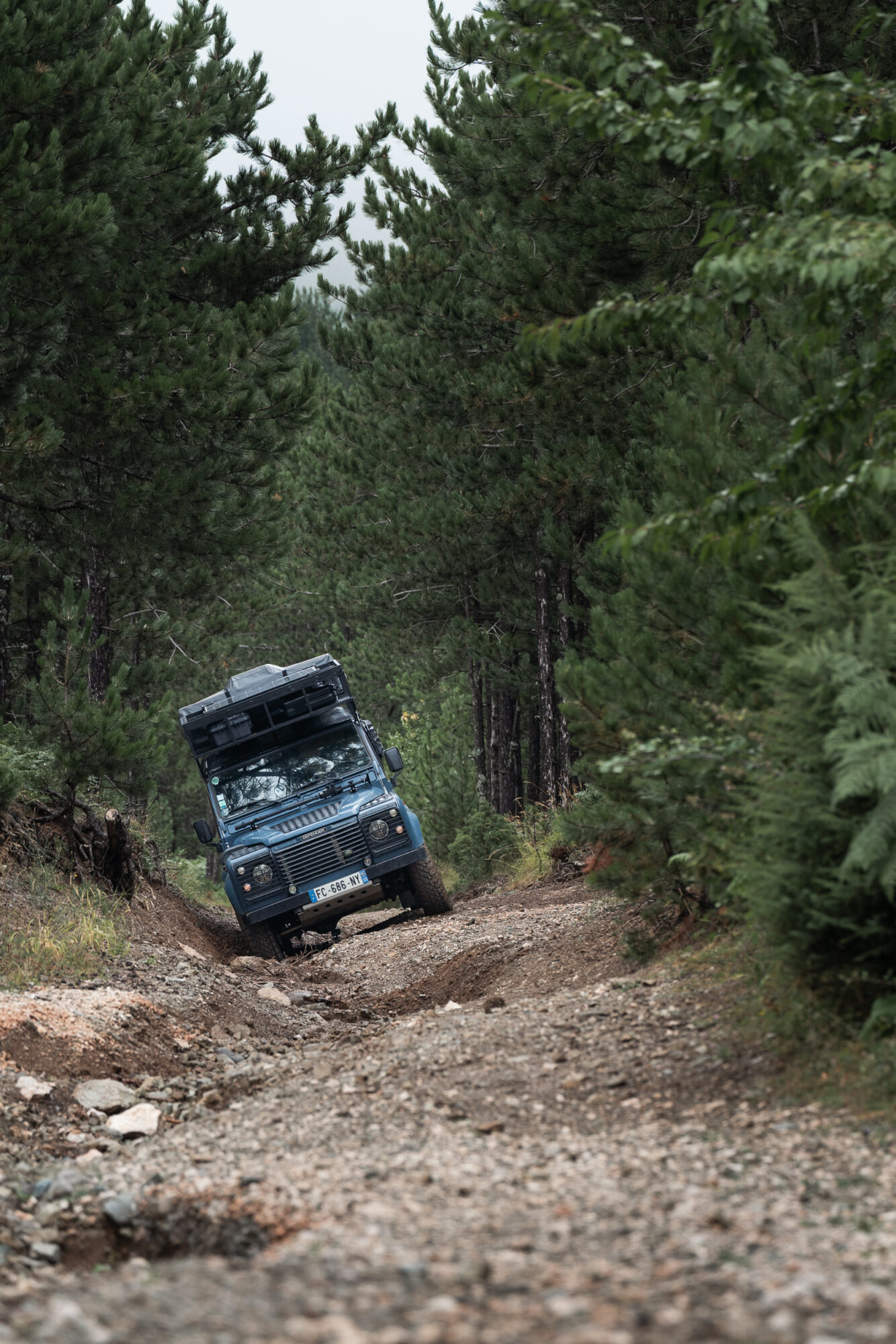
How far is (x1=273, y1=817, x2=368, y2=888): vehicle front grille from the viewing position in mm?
13180

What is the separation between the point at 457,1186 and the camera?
163 inches

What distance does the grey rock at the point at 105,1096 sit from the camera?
640 cm

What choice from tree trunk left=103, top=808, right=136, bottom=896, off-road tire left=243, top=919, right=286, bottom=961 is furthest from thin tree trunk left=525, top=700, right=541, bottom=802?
tree trunk left=103, top=808, right=136, bottom=896

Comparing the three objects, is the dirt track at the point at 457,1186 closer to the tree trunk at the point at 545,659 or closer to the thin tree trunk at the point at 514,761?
the tree trunk at the point at 545,659

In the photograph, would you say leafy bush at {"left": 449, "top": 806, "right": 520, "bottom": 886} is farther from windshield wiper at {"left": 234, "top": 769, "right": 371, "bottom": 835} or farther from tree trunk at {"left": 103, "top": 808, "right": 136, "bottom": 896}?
tree trunk at {"left": 103, "top": 808, "right": 136, "bottom": 896}

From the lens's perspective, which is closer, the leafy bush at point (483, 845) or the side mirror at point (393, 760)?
the side mirror at point (393, 760)

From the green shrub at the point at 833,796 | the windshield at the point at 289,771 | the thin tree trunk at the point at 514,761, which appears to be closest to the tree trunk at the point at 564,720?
the windshield at the point at 289,771

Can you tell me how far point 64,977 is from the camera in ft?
28.5

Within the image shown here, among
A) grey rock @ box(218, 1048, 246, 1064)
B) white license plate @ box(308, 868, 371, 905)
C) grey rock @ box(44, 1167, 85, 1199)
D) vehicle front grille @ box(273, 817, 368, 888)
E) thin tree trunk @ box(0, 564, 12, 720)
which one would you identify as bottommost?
grey rock @ box(218, 1048, 246, 1064)

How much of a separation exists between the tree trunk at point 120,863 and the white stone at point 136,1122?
6.19 meters

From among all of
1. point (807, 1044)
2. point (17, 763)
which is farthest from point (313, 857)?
point (807, 1044)

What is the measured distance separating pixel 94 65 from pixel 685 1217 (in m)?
12.5

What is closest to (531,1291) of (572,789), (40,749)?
(40,749)

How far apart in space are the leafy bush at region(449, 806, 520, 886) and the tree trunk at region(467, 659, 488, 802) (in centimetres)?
529
